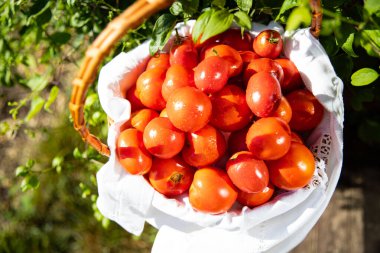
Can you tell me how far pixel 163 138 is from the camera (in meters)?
0.79

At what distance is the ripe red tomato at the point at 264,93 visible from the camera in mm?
765

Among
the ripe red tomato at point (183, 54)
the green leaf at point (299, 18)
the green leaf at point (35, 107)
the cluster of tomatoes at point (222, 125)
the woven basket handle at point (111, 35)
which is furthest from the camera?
the green leaf at point (35, 107)

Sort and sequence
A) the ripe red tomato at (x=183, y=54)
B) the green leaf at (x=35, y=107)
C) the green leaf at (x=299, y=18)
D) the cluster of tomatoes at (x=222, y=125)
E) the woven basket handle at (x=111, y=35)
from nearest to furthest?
the green leaf at (x=299, y=18)
the woven basket handle at (x=111, y=35)
the cluster of tomatoes at (x=222, y=125)
the ripe red tomato at (x=183, y=54)
the green leaf at (x=35, y=107)

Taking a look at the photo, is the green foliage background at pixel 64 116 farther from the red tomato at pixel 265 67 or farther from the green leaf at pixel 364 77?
the red tomato at pixel 265 67

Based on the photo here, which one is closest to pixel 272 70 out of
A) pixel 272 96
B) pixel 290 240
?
pixel 272 96

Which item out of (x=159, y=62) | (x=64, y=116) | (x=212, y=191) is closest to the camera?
(x=212, y=191)

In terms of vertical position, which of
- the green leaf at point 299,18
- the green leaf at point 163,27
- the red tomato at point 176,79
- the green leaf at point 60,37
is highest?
the green leaf at point 299,18

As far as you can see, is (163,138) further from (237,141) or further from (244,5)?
(244,5)

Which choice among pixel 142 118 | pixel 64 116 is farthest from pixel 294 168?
pixel 64 116

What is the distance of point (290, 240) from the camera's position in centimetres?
90

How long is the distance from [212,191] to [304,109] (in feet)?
0.74

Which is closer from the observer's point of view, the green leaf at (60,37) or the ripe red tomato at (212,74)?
the ripe red tomato at (212,74)

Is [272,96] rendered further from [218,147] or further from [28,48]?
[28,48]

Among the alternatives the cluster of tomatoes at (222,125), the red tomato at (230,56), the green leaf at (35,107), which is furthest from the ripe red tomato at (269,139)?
the green leaf at (35,107)
